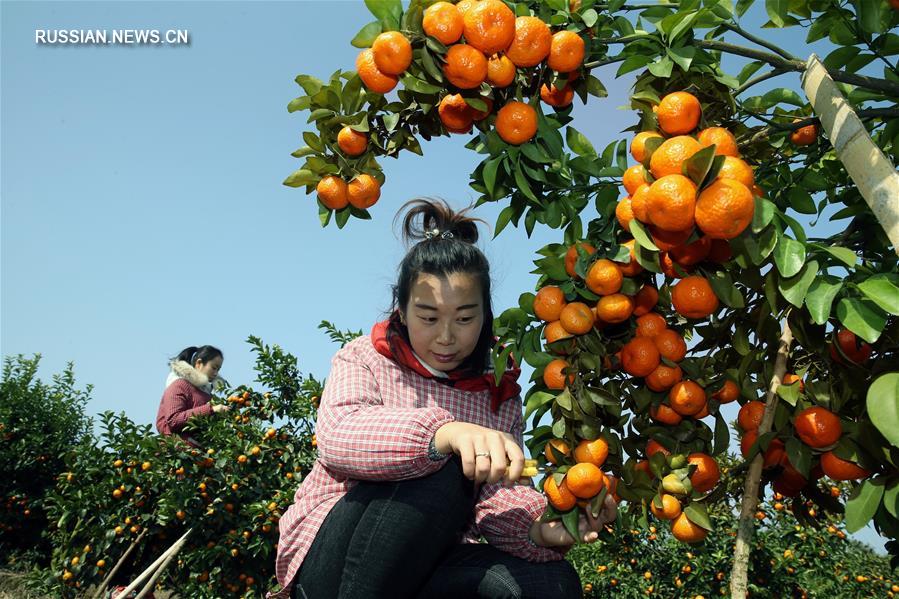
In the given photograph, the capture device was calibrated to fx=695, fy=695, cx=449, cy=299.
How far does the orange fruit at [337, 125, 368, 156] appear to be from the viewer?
4.85 ft

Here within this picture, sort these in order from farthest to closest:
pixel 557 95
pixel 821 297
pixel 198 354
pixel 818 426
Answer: pixel 198 354
pixel 557 95
pixel 818 426
pixel 821 297

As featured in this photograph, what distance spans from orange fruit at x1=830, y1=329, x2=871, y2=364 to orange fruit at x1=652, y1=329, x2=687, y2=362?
0.87 ft

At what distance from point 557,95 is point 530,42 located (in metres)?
0.22

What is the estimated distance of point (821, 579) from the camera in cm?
424

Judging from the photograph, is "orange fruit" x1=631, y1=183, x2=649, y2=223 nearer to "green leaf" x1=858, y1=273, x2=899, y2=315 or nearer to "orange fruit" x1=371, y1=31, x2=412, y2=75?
"green leaf" x1=858, y1=273, x2=899, y2=315

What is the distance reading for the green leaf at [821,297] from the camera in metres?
1.06

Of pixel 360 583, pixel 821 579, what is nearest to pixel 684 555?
pixel 821 579

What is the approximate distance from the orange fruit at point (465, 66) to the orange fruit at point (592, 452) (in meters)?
0.72

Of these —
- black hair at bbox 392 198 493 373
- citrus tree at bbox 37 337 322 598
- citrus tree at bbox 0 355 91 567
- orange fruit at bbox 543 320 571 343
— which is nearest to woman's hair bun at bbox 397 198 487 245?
black hair at bbox 392 198 493 373

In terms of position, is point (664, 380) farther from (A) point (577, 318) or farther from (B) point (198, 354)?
(B) point (198, 354)

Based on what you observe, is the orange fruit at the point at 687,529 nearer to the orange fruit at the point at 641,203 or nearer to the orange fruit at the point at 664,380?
the orange fruit at the point at 664,380

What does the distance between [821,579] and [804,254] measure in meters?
4.00

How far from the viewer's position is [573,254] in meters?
1.41

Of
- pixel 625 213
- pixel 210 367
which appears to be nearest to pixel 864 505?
pixel 625 213
